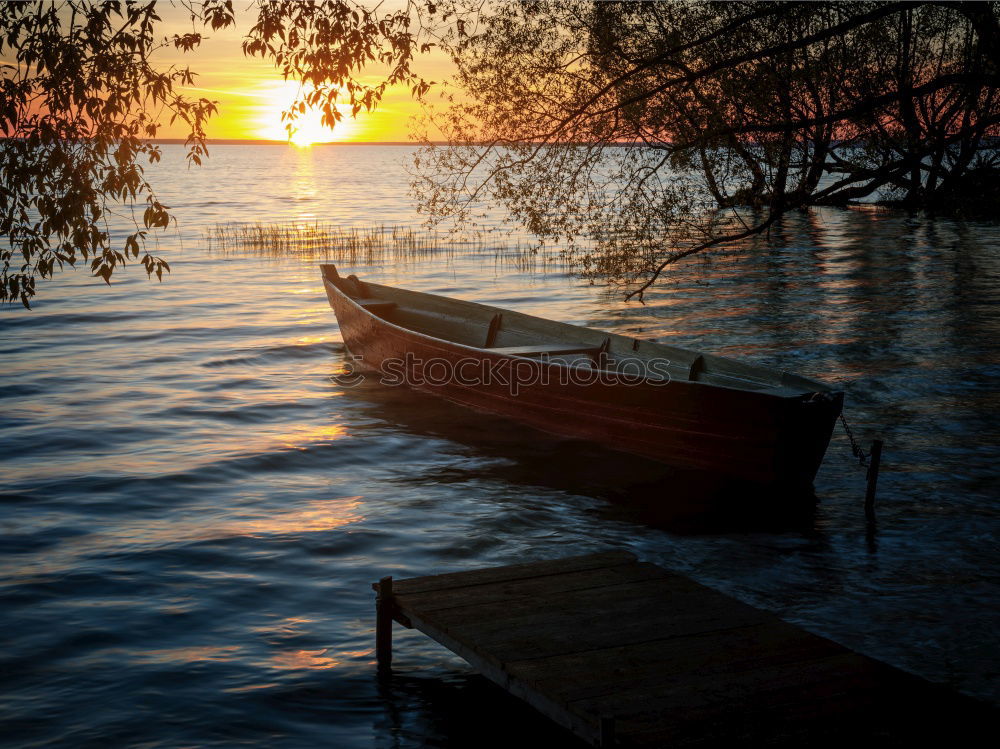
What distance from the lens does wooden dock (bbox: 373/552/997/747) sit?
198 inches

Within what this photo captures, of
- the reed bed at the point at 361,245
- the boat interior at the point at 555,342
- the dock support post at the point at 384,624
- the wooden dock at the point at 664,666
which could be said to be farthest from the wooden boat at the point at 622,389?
the reed bed at the point at 361,245

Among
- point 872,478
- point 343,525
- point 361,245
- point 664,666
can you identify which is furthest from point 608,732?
point 361,245

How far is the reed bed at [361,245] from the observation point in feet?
128

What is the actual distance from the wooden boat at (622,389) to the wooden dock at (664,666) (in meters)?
3.81

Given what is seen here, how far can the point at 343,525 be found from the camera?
10.7 meters

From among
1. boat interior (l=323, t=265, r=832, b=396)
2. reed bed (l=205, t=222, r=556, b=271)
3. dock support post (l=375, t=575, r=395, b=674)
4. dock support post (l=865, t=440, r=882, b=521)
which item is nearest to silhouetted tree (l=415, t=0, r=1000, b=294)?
boat interior (l=323, t=265, r=832, b=396)

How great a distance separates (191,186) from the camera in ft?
334

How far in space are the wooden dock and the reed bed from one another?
2927 centimetres

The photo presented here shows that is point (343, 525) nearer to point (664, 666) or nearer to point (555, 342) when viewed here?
point (555, 342)

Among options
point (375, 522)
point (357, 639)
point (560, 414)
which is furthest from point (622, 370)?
point (357, 639)

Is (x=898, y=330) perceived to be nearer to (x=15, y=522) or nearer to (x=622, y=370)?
(x=622, y=370)

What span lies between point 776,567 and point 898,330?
1405cm

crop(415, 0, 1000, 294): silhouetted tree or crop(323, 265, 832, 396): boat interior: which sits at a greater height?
crop(415, 0, 1000, 294): silhouetted tree

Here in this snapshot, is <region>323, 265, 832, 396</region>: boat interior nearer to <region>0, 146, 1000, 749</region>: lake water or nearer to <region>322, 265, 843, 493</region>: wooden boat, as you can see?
<region>322, 265, 843, 493</region>: wooden boat
